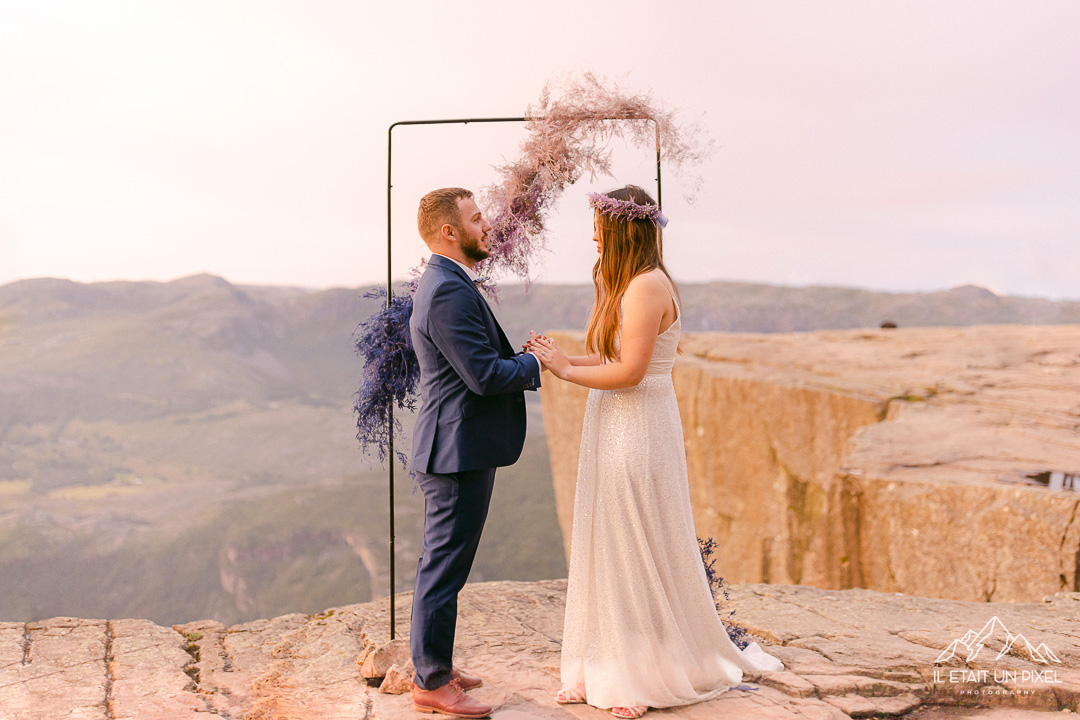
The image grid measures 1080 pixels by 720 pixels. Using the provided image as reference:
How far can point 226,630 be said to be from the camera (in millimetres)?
3816

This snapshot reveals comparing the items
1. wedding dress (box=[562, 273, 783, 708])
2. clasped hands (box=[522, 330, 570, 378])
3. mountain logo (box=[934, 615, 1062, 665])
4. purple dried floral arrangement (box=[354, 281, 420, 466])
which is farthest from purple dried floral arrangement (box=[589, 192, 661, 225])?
mountain logo (box=[934, 615, 1062, 665])

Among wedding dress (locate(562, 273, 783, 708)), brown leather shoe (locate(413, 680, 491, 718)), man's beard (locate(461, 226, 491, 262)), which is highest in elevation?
man's beard (locate(461, 226, 491, 262))

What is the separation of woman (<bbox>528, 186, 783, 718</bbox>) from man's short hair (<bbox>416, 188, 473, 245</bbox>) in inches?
18.1

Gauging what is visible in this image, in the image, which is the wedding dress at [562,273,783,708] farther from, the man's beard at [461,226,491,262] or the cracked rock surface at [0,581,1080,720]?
the man's beard at [461,226,491,262]

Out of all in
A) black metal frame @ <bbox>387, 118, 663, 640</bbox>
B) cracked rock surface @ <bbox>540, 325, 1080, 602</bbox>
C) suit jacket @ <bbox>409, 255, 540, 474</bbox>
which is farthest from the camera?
cracked rock surface @ <bbox>540, 325, 1080, 602</bbox>

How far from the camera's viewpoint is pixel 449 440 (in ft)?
7.72

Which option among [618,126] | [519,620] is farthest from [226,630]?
[618,126]

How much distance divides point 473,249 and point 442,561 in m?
1.04

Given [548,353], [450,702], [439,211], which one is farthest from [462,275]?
[450,702]

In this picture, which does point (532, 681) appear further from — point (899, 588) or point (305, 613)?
point (899, 588)

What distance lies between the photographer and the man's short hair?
247cm

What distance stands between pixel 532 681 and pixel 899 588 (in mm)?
3509

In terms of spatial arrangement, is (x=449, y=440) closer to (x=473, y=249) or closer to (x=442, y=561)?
(x=442, y=561)

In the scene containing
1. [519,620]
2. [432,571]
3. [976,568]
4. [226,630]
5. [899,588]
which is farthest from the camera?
[899,588]
